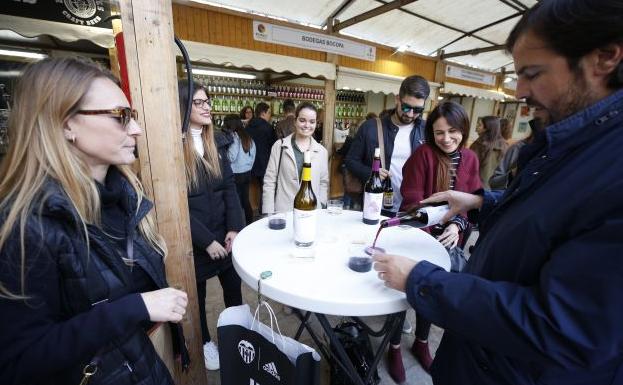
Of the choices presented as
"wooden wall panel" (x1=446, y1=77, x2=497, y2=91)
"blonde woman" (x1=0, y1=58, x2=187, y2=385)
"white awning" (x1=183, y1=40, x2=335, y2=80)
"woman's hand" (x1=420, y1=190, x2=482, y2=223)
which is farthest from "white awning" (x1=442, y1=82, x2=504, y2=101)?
"blonde woman" (x1=0, y1=58, x2=187, y2=385)

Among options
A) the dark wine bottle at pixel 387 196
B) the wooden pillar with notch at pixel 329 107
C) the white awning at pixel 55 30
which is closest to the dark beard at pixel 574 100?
the dark wine bottle at pixel 387 196

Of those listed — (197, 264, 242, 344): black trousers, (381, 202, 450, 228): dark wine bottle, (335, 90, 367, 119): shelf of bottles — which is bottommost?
(197, 264, 242, 344): black trousers

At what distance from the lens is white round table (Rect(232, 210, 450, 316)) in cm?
90

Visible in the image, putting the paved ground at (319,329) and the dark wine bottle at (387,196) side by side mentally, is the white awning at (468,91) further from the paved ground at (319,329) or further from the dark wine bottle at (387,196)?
the paved ground at (319,329)

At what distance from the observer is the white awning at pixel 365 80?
5230mm

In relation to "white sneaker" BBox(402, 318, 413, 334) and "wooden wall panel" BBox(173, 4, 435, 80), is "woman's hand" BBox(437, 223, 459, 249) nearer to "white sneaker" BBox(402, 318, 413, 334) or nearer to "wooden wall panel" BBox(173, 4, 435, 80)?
"white sneaker" BBox(402, 318, 413, 334)

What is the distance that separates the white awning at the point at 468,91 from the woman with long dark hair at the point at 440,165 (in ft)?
20.9

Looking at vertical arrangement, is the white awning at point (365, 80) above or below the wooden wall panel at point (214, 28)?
below

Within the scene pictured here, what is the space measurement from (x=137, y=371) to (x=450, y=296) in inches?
36.6

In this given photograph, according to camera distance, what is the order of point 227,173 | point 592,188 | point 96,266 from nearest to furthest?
point 592,188
point 96,266
point 227,173

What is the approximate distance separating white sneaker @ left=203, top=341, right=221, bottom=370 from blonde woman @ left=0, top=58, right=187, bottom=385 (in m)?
1.04

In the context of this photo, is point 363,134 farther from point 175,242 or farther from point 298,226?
point 175,242

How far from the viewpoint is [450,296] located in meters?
0.72

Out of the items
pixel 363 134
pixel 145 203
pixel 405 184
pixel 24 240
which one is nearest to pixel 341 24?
pixel 363 134
